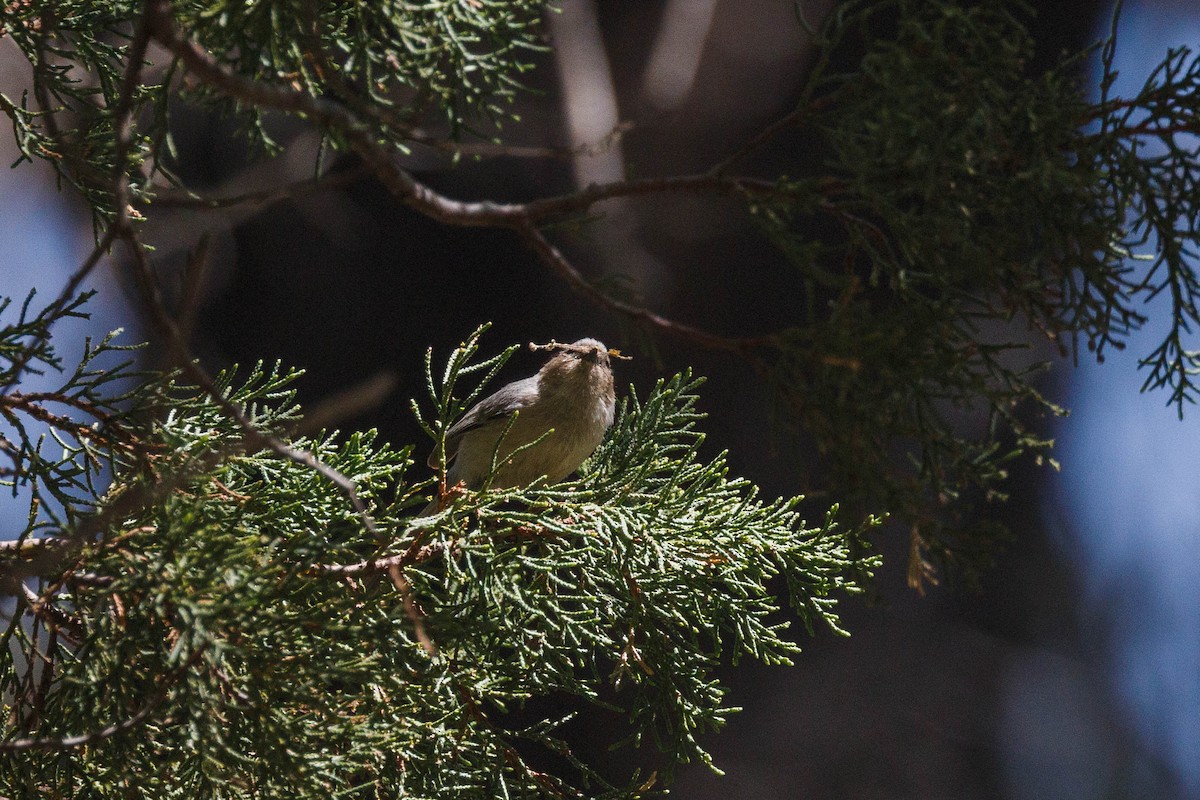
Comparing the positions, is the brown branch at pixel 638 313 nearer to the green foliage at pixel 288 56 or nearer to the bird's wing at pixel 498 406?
the green foliage at pixel 288 56

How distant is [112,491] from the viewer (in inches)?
63.5

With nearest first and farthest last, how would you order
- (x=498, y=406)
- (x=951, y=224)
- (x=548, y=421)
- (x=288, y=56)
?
1. (x=951, y=224)
2. (x=288, y=56)
3. (x=548, y=421)
4. (x=498, y=406)

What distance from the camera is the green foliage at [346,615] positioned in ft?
4.11

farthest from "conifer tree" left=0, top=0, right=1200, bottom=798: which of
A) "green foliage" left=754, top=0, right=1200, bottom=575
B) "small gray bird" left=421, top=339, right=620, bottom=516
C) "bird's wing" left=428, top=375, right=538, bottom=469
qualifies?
"bird's wing" left=428, top=375, right=538, bottom=469

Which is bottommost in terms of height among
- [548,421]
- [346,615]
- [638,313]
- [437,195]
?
[346,615]

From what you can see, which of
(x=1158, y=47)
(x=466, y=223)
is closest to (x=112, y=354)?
(x=466, y=223)

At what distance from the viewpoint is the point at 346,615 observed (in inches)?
52.5

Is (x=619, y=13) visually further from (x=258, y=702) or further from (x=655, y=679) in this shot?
(x=258, y=702)

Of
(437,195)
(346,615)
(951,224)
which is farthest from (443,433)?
(951,224)

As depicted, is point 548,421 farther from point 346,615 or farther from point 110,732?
point 110,732

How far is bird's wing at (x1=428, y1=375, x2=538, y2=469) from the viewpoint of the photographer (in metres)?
2.31

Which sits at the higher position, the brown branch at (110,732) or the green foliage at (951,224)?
the green foliage at (951,224)

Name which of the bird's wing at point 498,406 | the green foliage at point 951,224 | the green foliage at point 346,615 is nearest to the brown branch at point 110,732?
the green foliage at point 346,615

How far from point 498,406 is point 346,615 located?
1.08 m
